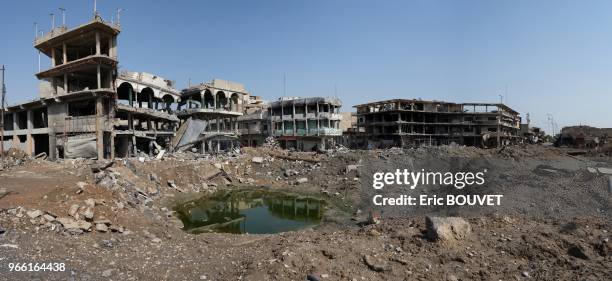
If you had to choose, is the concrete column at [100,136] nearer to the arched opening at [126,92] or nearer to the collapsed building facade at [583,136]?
the arched opening at [126,92]

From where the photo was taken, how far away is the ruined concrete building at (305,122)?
4781 centimetres

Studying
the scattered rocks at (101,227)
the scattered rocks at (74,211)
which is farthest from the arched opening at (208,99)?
the scattered rocks at (101,227)

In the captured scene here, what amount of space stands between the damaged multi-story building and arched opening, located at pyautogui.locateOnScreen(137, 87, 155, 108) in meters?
0.24

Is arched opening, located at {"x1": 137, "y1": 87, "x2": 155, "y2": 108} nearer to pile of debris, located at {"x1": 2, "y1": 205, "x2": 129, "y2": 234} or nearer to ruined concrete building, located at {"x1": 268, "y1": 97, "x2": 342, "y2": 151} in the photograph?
ruined concrete building, located at {"x1": 268, "y1": 97, "x2": 342, "y2": 151}

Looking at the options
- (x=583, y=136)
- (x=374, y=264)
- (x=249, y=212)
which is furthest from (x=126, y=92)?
(x=583, y=136)

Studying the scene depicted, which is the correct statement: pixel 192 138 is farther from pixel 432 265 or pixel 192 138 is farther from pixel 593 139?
pixel 593 139

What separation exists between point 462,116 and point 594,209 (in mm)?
49084

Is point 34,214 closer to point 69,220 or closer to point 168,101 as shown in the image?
point 69,220

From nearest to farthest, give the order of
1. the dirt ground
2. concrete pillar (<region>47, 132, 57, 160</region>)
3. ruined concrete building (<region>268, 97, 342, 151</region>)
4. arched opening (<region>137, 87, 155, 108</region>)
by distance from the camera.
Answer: the dirt ground, concrete pillar (<region>47, 132, 57, 160</region>), arched opening (<region>137, 87, 155, 108</region>), ruined concrete building (<region>268, 97, 342, 151</region>)

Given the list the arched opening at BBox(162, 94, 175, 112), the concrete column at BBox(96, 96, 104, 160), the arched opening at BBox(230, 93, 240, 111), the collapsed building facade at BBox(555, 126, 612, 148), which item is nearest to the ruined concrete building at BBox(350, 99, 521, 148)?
the collapsed building facade at BBox(555, 126, 612, 148)

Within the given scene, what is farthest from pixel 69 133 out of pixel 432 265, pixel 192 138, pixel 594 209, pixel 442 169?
pixel 594 209

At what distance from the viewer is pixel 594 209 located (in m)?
14.2

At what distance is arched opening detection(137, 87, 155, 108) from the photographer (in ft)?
114

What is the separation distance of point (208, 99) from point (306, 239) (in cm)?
3262
